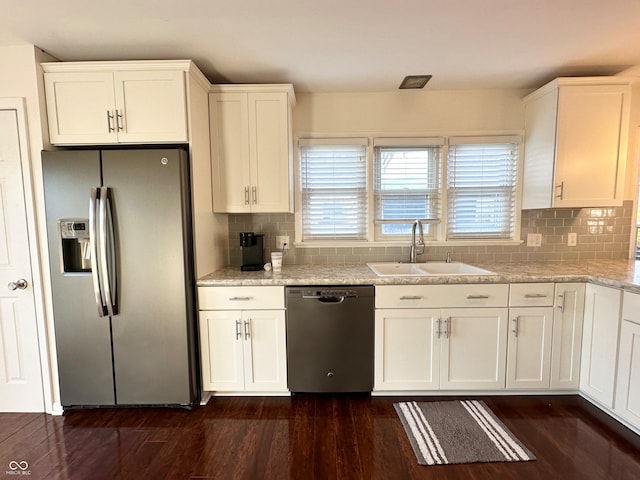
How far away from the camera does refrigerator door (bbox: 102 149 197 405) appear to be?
1976 mm

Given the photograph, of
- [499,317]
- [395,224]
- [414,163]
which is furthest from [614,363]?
[414,163]

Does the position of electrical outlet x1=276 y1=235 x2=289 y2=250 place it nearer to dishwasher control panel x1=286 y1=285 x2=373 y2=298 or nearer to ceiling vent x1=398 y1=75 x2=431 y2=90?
dishwasher control panel x1=286 y1=285 x2=373 y2=298

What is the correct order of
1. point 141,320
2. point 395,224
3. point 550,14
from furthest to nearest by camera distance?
1. point 395,224
2. point 141,320
3. point 550,14

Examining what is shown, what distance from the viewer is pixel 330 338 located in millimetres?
2189

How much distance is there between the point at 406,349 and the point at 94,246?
223cm

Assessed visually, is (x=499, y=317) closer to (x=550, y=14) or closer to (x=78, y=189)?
(x=550, y=14)

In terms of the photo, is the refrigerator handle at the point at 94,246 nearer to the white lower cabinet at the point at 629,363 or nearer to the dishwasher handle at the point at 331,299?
the dishwasher handle at the point at 331,299

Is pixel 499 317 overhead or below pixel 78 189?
below

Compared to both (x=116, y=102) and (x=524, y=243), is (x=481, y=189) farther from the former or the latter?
(x=116, y=102)

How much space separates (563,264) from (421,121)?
5.78 feet

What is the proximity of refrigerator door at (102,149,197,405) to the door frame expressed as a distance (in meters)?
0.52

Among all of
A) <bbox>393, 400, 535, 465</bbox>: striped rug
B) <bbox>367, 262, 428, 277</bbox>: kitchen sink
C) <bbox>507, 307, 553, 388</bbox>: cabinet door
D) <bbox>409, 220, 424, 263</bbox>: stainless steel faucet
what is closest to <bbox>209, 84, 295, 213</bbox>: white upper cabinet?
<bbox>367, 262, 428, 277</bbox>: kitchen sink

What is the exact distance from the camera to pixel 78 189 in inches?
77.9

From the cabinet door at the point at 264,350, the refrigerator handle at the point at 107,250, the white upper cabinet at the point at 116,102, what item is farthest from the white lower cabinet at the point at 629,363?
the refrigerator handle at the point at 107,250
